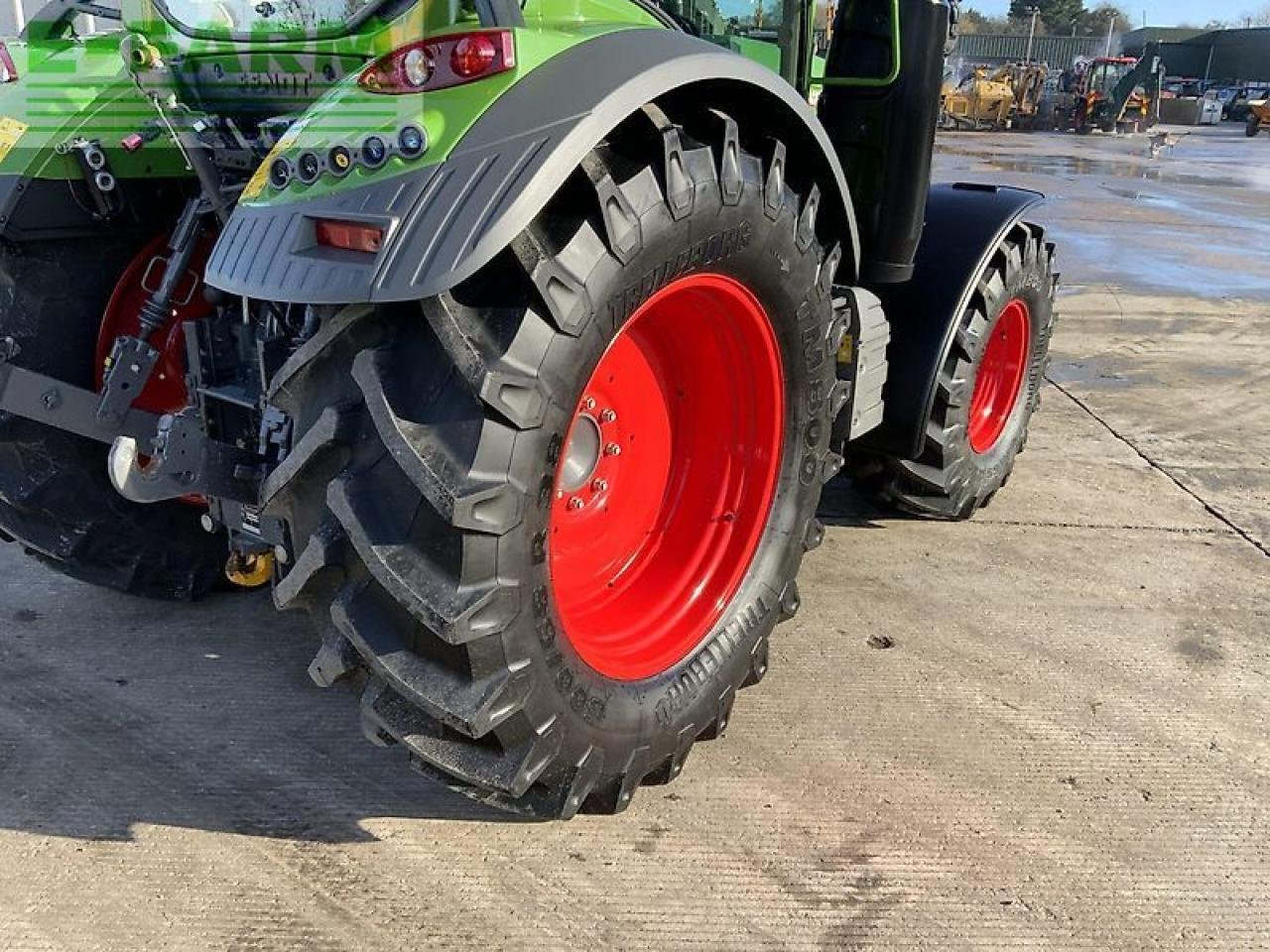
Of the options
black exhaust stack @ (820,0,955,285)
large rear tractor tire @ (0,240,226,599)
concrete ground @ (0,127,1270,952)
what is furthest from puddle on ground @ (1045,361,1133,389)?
large rear tractor tire @ (0,240,226,599)

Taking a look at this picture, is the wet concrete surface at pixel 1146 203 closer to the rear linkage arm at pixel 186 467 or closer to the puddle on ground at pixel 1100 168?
the puddle on ground at pixel 1100 168

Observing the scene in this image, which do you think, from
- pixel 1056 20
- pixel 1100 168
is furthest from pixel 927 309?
pixel 1056 20

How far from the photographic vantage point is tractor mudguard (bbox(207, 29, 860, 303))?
1657mm

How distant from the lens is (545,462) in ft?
6.05

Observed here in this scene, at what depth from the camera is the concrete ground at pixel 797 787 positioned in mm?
2143

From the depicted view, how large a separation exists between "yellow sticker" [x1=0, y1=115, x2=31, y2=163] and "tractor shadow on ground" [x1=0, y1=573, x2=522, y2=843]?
137cm

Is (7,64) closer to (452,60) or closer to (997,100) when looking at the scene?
(452,60)

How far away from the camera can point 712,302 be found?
97.0 inches

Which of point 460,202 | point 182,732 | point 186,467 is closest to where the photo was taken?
point 460,202

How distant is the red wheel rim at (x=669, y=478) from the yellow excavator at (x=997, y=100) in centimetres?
3017

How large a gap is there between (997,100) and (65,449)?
32.0 meters

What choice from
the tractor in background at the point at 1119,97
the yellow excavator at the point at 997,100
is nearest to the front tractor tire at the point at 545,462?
the yellow excavator at the point at 997,100

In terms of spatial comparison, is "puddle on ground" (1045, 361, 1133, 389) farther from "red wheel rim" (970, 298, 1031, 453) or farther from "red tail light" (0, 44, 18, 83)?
"red tail light" (0, 44, 18, 83)

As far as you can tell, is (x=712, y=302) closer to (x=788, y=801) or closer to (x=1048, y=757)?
(x=788, y=801)
